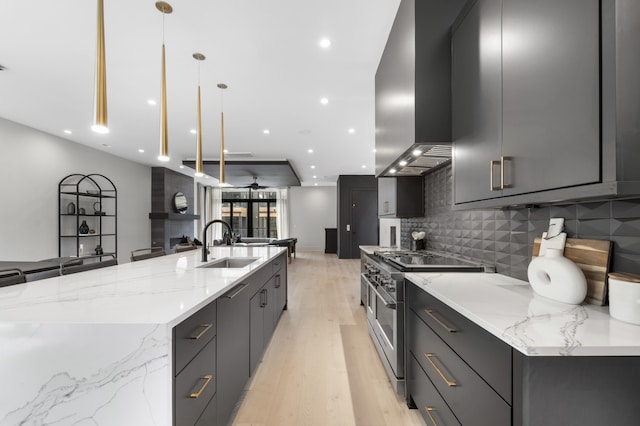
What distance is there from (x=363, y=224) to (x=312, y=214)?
11.2 ft

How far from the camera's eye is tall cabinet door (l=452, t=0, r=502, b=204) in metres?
1.31

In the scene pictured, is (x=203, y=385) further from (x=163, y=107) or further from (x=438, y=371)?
(x=163, y=107)

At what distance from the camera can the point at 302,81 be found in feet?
10.4

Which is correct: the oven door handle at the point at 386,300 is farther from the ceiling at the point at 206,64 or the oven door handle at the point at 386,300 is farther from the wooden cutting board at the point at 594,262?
the ceiling at the point at 206,64

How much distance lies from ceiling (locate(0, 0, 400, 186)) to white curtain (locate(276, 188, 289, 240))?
22.4ft

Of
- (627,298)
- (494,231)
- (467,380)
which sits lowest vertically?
(467,380)

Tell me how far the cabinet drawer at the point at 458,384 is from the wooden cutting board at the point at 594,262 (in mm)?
589

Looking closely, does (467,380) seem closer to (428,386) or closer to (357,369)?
(428,386)

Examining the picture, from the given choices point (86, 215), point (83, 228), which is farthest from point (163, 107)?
point (83, 228)

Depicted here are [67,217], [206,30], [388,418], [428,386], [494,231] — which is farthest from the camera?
[67,217]

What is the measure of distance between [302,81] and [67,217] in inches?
216

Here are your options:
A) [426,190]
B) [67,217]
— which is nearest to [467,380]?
[426,190]

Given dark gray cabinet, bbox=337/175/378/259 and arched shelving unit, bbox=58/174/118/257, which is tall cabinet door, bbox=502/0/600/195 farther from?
dark gray cabinet, bbox=337/175/378/259

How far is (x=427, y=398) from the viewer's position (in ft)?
5.07
